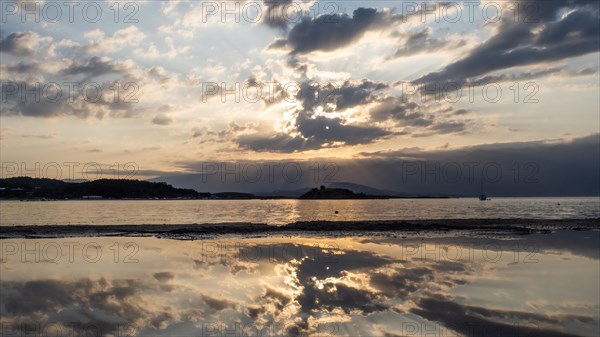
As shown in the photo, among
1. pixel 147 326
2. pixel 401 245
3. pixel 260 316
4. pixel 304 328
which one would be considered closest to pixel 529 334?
pixel 304 328

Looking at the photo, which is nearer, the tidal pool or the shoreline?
the tidal pool

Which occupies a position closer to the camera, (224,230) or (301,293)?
(301,293)

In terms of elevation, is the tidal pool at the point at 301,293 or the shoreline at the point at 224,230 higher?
the tidal pool at the point at 301,293

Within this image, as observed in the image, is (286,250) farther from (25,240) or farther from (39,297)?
(25,240)

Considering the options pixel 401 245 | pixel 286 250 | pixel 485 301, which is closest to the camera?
pixel 485 301

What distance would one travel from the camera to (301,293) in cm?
1599

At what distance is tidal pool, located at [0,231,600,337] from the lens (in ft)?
38.9

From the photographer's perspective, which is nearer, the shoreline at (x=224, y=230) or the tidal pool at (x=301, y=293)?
the tidal pool at (x=301, y=293)

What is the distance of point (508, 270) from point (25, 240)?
3716cm

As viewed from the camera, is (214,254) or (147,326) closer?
(147,326)

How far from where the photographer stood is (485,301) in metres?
14.9

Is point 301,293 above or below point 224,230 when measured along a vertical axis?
above

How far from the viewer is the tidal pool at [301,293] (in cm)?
1184

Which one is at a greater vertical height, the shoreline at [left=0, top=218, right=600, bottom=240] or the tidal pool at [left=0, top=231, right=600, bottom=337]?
the tidal pool at [left=0, top=231, right=600, bottom=337]
